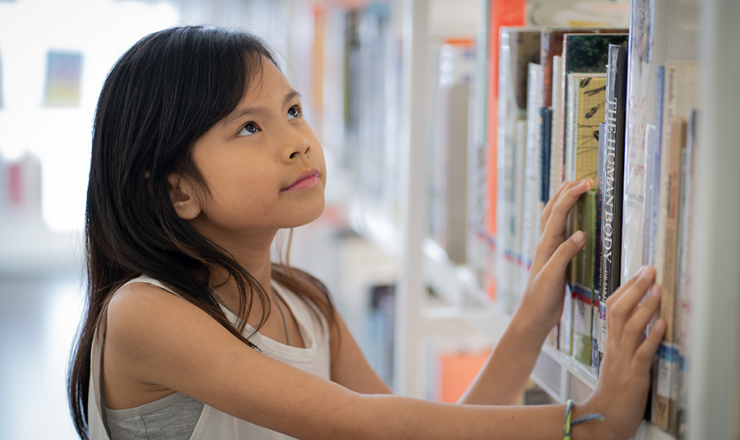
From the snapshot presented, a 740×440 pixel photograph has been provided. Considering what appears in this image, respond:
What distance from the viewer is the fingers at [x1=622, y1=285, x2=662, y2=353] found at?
438mm

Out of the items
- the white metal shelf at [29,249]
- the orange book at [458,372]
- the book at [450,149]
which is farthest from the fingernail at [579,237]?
the white metal shelf at [29,249]

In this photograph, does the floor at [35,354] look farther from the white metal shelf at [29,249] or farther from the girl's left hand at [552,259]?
the girl's left hand at [552,259]

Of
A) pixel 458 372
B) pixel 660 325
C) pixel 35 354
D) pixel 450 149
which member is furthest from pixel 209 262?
pixel 35 354

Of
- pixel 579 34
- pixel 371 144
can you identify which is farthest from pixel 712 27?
pixel 371 144

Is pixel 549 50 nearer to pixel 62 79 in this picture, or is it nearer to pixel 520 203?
pixel 520 203

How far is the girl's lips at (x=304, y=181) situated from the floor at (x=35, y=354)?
1.35 metres

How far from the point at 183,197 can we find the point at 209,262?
0.08 m

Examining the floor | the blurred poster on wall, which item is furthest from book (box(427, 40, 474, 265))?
the blurred poster on wall

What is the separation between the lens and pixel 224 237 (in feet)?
2.50

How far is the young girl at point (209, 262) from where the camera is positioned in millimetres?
561

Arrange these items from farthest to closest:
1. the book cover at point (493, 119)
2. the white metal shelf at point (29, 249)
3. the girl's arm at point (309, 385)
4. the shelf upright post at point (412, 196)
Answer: the white metal shelf at point (29, 249)
the shelf upright post at point (412, 196)
the book cover at point (493, 119)
the girl's arm at point (309, 385)

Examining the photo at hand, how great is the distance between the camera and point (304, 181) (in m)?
0.69

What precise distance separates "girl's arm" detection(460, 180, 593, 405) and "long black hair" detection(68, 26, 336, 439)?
280 mm

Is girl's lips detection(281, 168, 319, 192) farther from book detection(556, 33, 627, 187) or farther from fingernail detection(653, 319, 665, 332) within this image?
fingernail detection(653, 319, 665, 332)
